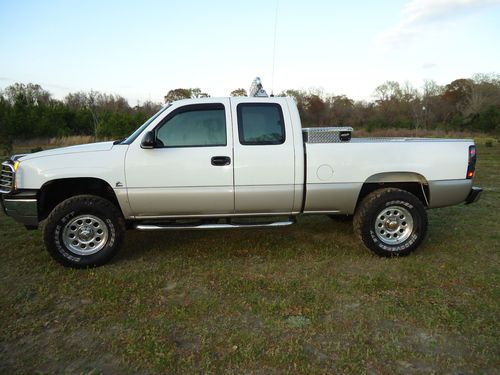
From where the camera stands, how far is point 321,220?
6.49 m

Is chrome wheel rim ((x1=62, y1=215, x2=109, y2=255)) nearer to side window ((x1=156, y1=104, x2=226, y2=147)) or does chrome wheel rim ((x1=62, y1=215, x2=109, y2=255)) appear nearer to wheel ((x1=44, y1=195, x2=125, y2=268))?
wheel ((x1=44, y1=195, x2=125, y2=268))

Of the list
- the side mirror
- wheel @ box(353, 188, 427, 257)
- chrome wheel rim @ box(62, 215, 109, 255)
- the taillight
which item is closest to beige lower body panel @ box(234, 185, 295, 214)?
wheel @ box(353, 188, 427, 257)

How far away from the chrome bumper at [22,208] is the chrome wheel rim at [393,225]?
395 cm

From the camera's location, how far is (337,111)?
53688 millimetres

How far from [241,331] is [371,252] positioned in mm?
2390

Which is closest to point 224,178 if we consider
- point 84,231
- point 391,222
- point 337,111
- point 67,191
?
point 84,231

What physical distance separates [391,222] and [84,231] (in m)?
3.64

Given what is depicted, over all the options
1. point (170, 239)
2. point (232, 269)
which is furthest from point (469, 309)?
point (170, 239)

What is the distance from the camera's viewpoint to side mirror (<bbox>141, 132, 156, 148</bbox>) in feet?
13.7

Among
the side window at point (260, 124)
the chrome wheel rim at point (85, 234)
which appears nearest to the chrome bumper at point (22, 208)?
the chrome wheel rim at point (85, 234)

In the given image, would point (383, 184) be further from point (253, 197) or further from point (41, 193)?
point (41, 193)

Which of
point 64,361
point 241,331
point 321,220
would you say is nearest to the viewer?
point 64,361

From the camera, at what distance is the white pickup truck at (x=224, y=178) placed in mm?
4250

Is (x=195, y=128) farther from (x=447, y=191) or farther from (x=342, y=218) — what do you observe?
(x=447, y=191)
